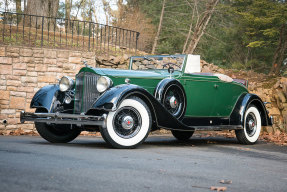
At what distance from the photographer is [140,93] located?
18.9 feet

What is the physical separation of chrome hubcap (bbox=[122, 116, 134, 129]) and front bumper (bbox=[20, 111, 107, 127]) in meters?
0.39

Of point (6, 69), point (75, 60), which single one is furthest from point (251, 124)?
point (6, 69)

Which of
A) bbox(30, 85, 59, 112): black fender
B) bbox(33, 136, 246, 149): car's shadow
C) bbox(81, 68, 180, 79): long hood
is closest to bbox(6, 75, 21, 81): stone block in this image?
bbox(33, 136, 246, 149): car's shadow

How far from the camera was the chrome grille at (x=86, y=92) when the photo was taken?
240 inches

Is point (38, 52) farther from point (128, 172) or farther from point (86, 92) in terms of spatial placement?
point (128, 172)

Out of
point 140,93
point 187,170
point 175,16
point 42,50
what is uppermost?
point 175,16

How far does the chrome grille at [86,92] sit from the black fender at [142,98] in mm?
494

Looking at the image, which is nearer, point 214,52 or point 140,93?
point 140,93

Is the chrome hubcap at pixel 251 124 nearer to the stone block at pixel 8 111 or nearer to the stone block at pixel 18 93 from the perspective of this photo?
the stone block at pixel 18 93

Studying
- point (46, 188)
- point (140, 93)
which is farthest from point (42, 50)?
point (46, 188)

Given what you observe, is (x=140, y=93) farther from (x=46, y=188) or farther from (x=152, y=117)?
(x=46, y=188)

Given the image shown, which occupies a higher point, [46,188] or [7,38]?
[7,38]

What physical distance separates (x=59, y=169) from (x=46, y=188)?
2.32 feet

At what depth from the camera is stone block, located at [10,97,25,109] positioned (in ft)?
35.2
